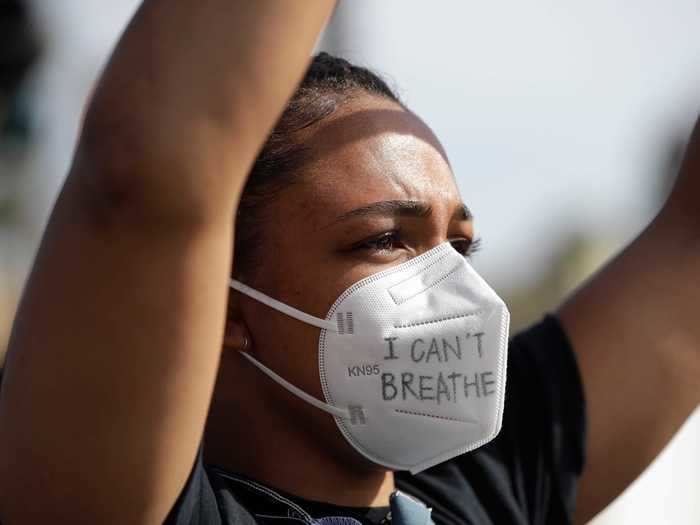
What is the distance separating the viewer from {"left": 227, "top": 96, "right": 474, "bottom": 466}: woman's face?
82.8 inches

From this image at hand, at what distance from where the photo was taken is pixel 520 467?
100 inches

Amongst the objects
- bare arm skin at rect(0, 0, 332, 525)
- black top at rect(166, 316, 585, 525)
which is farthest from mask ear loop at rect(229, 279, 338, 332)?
bare arm skin at rect(0, 0, 332, 525)

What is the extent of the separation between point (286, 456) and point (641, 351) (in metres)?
0.93

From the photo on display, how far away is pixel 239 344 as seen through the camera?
2.15 m

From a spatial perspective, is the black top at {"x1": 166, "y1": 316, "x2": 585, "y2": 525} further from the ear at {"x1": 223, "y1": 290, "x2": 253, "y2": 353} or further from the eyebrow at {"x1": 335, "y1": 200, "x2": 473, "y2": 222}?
the eyebrow at {"x1": 335, "y1": 200, "x2": 473, "y2": 222}

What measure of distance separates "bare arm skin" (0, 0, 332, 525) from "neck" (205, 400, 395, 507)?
0.68 meters

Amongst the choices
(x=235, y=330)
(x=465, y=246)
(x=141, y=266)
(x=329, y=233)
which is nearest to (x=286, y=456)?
(x=235, y=330)

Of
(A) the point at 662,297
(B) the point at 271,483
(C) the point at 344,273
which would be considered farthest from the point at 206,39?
(A) the point at 662,297

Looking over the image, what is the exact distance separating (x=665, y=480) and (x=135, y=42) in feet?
17.7

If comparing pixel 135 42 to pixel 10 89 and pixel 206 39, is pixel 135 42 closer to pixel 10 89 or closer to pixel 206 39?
pixel 206 39

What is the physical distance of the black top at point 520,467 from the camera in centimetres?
221

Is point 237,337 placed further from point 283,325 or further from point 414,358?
point 414,358

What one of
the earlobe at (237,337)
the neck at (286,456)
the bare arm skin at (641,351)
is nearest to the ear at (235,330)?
the earlobe at (237,337)

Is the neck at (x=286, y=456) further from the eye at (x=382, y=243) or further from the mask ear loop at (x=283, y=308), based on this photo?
the eye at (x=382, y=243)
